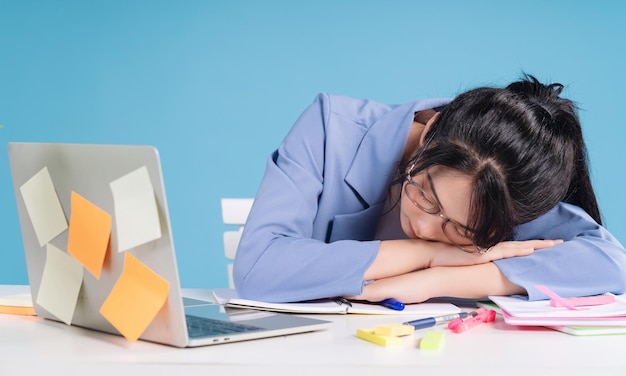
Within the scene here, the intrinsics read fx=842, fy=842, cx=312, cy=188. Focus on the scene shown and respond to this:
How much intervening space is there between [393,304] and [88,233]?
46 cm

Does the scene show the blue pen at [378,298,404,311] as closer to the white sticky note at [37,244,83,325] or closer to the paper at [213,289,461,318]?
the paper at [213,289,461,318]

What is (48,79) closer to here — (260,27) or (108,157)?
(260,27)

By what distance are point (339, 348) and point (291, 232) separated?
1.50ft

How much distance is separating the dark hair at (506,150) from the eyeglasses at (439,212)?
18 millimetres

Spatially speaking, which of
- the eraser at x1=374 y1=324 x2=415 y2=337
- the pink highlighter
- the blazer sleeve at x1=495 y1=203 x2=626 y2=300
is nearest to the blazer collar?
the blazer sleeve at x1=495 y1=203 x2=626 y2=300

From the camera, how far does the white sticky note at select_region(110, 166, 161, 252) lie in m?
0.81

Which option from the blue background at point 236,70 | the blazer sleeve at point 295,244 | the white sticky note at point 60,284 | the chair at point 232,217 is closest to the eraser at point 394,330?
the blazer sleeve at point 295,244

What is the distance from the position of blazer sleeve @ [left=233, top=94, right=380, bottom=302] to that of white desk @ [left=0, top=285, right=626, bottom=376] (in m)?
0.20

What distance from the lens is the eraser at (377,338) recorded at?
0.91 meters

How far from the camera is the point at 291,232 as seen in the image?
134 centimetres

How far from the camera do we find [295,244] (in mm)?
1263

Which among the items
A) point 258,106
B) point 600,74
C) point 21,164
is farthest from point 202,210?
point 21,164

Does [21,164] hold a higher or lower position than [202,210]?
higher

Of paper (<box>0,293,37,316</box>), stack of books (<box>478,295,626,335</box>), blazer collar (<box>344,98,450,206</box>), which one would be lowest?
paper (<box>0,293,37,316</box>)
